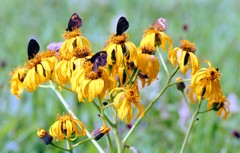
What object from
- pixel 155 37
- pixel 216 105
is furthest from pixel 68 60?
pixel 216 105

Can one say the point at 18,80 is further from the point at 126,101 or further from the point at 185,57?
the point at 185,57

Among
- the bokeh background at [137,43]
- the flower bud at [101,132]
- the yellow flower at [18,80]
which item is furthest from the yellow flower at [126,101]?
the bokeh background at [137,43]

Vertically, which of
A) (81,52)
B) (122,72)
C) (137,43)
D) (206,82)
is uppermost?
(137,43)

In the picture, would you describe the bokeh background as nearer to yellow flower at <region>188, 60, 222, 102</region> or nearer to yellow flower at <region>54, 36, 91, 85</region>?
yellow flower at <region>54, 36, 91, 85</region>

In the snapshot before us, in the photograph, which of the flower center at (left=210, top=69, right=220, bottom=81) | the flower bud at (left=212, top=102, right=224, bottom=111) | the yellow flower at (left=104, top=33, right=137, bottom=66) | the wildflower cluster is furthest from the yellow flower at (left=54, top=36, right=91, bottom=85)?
the flower bud at (left=212, top=102, right=224, bottom=111)

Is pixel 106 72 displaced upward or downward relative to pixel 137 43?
downward

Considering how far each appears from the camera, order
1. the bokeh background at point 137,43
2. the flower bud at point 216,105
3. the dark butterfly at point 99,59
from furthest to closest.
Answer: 1. the bokeh background at point 137,43
2. the flower bud at point 216,105
3. the dark butterfly at point 99,59

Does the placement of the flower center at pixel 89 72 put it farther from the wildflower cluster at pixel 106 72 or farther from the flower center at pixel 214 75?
the flower center at pixel 214 75

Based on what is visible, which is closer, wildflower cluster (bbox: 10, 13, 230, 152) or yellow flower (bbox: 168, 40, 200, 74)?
wildflower cluster (bbox: 10, 13, 230, 152)
